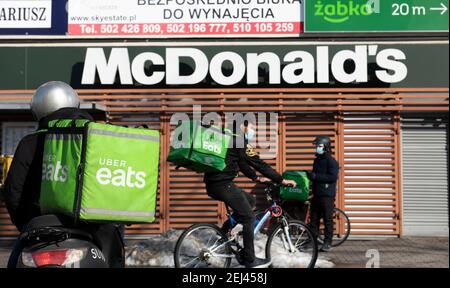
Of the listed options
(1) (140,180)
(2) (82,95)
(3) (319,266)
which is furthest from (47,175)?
(2) (82,95)

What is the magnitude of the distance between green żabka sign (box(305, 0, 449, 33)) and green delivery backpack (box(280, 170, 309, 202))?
3.20 m

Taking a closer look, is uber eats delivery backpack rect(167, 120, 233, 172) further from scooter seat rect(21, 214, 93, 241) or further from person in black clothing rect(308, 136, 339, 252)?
person in black clothing rect(308, 136, 339, 252)

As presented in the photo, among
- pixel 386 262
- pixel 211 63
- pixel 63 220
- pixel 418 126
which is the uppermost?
pixel 211 63

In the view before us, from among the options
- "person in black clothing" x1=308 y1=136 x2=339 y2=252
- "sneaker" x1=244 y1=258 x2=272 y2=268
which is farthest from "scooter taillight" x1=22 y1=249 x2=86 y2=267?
"person in black clothing" x1=308 y1=136 x2=339 y2=252

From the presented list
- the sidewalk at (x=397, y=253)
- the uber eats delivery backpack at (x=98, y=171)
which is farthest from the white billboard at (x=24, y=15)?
the uber eats delivery backpack at (x=98, y=171)

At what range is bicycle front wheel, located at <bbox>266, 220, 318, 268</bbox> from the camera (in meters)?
8.16

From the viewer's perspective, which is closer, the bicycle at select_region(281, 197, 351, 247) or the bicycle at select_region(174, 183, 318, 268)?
the bicycle at select_region(174, 183, 318, 268)

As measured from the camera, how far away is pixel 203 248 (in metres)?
7.57

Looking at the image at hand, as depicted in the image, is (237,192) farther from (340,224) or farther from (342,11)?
(342,11)

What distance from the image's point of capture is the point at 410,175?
12844 mm

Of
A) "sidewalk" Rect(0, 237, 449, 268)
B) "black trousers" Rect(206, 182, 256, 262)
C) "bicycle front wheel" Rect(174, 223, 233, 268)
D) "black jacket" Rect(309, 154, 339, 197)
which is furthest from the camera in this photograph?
"black jacket" Rect(309, 154, 339, 197)

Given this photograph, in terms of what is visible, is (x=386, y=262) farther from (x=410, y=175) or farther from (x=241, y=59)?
(x=241, y=59)

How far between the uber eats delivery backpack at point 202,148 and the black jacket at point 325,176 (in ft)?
12.3
